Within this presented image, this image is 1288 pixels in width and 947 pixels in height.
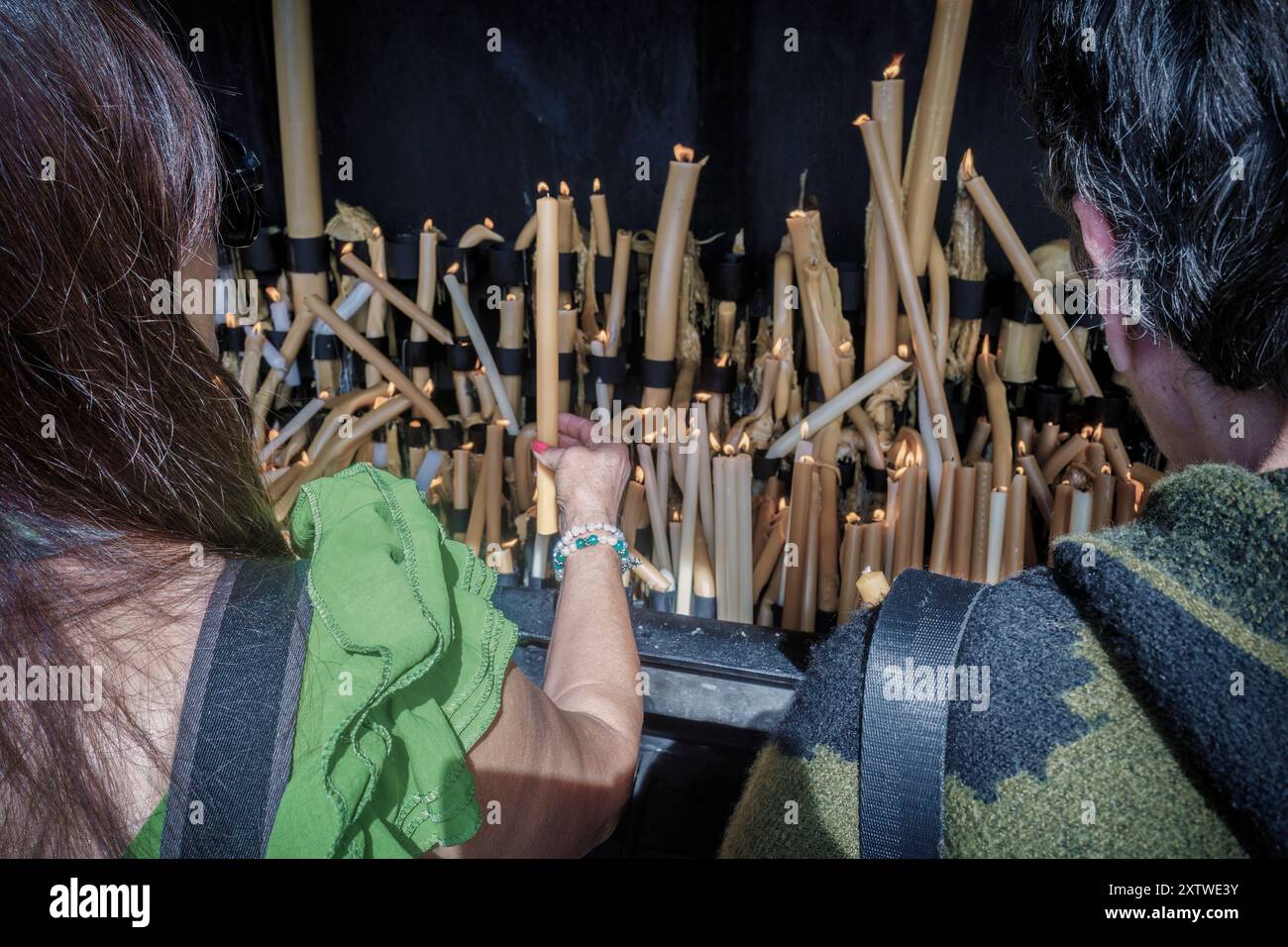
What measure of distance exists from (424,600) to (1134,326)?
0.46m

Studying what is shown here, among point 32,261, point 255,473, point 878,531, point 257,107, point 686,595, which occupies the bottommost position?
point 686,595

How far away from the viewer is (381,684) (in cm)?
50

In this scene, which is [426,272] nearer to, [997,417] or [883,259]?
[883,259]

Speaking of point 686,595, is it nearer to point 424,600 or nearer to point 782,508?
point 782,508

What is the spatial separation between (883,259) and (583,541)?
2.13 feet

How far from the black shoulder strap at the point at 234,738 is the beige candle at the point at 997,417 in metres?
1.06

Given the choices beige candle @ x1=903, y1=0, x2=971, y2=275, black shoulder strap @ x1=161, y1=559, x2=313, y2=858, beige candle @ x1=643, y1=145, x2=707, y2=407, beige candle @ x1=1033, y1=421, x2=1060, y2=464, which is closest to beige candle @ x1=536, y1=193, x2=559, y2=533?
beige candle @ x1=643, y1=145, x2=707, y2=407

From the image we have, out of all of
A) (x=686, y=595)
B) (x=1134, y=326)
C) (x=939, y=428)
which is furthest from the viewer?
(x=686, y=595)

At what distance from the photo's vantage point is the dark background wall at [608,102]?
1.30 metres

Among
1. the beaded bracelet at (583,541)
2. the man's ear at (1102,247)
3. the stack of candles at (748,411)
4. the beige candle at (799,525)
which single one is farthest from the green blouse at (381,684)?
the beige candle at (799,525)

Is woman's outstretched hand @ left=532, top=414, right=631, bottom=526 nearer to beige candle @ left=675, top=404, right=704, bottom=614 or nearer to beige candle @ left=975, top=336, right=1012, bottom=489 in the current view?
beige candle @ left=675, top=404, right=704, bottom=614

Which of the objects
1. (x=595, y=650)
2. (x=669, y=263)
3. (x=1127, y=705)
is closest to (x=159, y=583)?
(x=595, y=650)

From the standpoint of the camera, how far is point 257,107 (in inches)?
59.1
